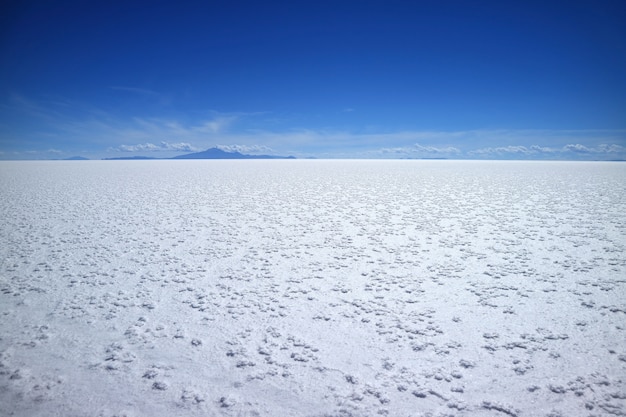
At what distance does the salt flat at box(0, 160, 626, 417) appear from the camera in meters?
2.69

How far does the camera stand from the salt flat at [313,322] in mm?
2689

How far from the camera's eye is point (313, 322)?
3.96m

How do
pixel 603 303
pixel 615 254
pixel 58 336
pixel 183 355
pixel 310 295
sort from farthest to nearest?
pixel 615 254, pixel 310 295, pixel 603 303, pixel 58 336, pixel 183 355

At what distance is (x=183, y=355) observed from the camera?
329cm

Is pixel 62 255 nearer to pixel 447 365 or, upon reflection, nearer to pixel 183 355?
pixel 183 355

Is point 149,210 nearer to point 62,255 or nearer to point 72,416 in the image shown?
point 62,255

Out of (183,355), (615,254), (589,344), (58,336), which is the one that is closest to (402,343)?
(589,344)

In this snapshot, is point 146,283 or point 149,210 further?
point 149,210

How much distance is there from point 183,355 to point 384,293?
276 centimetres

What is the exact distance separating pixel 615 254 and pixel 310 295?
6131 millimetres

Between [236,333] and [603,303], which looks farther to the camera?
[603,303]

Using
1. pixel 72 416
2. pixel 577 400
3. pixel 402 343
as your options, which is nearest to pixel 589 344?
pixel 577 400

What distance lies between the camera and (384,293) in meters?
4.73

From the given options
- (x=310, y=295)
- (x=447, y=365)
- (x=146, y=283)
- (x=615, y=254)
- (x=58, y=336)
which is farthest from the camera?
(x=615, y=254)
